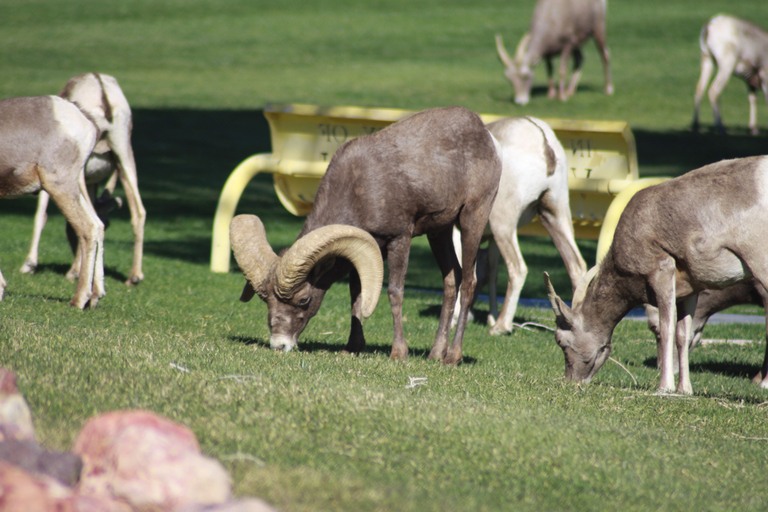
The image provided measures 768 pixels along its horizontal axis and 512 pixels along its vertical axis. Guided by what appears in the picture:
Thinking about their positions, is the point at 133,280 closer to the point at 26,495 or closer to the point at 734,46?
the point at 26,495

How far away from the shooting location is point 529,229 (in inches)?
491

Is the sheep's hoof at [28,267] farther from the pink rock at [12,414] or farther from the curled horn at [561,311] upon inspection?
Answer: the pink rock at [12,414]

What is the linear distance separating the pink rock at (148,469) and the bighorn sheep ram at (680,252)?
458cm

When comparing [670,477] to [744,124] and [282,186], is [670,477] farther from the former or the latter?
[744,124]

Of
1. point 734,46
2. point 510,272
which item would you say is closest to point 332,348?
point 510,272

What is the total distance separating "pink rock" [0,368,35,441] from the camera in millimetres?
3990

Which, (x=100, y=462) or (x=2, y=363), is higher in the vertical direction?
(x=100, y=462)

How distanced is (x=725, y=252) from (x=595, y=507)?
3.21 metres

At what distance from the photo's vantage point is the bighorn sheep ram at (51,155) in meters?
8.44

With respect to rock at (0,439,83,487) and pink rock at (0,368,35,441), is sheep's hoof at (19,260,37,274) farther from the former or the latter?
rock at (0,439,83,487)

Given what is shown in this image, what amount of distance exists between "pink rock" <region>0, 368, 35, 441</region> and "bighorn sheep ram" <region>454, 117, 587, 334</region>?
6.62 meters

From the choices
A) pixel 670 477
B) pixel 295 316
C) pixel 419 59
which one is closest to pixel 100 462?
pixel 670 477

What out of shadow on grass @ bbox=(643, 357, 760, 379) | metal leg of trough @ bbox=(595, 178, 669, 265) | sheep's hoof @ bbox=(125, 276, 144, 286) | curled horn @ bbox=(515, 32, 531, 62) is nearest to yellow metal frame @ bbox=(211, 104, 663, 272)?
metal leg of trough @ bbox=(595, 178, 669, 265)

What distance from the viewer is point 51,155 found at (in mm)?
8547
